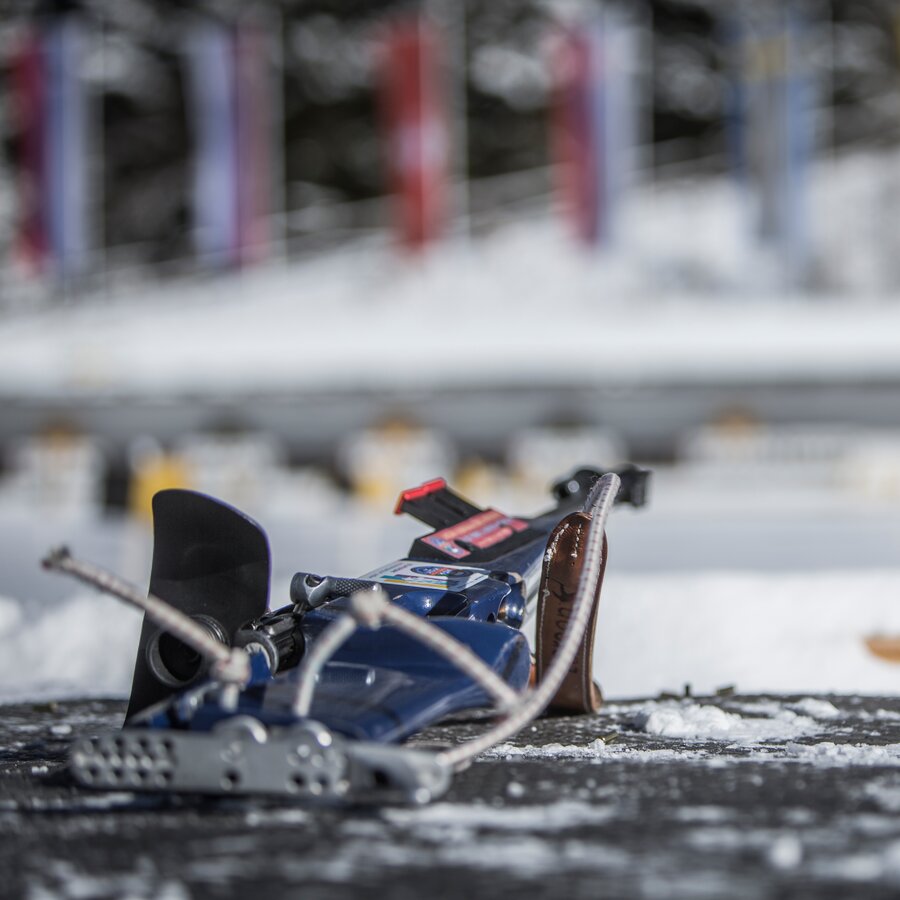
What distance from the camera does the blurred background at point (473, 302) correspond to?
29.8 ft

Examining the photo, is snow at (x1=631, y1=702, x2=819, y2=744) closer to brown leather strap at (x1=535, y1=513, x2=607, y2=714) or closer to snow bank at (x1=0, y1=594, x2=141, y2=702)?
brown leather strap at (x1=535, y1=513, x2=607, y2=714)

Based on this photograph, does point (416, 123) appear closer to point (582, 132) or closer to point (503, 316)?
point (582, 132)

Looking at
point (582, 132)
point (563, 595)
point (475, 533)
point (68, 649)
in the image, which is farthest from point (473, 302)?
point (563, 595)

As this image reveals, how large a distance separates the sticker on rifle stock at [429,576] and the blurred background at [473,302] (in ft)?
4.25

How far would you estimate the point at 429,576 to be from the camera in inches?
159

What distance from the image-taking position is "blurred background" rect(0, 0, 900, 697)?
9086 mm

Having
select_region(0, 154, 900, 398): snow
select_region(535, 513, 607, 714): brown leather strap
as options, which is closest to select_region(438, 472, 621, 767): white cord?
select_region(535, 513, 607, 714): brown leather strap

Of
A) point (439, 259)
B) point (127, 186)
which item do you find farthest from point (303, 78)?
point (439, 259)

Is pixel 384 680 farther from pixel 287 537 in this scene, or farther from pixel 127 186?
pixel 127 186

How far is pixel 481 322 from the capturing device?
25000mm

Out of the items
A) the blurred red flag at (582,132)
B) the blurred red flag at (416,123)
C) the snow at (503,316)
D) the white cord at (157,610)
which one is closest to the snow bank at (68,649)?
the white cord at (157,610)

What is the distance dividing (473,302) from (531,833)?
23988 mm

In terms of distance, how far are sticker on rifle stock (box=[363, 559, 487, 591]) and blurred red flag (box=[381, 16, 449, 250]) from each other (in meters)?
19.2

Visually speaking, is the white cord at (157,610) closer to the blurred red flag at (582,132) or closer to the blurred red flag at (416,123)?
the blurred red flag at (582,132)
